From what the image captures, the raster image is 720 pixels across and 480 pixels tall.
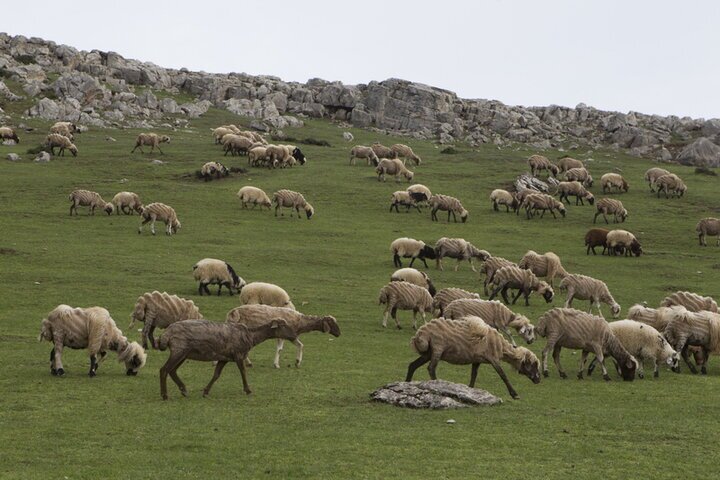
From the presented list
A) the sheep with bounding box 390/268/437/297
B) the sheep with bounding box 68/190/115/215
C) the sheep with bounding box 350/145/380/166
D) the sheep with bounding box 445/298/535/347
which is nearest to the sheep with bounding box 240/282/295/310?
the sheep with bounding box 445/298/535/347

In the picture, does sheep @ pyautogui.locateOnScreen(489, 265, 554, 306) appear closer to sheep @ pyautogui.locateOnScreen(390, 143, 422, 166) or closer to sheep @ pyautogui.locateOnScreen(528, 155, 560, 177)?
sheep @ pyautogui.locateOnScreen(528, 155, 560, 177)

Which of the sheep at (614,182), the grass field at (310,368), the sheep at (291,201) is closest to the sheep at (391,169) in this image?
the grass field at (310,368)

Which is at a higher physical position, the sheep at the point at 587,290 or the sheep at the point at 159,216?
the sheep at the point at 587,290

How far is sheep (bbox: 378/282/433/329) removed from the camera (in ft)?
94.8

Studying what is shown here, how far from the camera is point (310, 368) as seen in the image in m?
22.0

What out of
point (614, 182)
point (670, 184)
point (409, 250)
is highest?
point (670, 184)

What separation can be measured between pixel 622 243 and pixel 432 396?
103ft

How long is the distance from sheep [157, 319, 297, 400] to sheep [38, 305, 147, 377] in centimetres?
220

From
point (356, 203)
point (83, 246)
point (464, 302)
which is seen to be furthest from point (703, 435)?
point (356, 203)

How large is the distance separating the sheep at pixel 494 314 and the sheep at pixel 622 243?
22.3 m

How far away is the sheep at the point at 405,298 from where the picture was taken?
28.9 m

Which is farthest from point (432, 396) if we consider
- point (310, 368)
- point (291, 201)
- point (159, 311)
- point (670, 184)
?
point (670, 184)

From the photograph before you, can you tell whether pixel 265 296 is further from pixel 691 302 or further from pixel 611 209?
pixel 611 209

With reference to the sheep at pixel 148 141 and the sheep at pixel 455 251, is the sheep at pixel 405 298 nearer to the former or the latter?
→ the sheep at pixel 455 251
